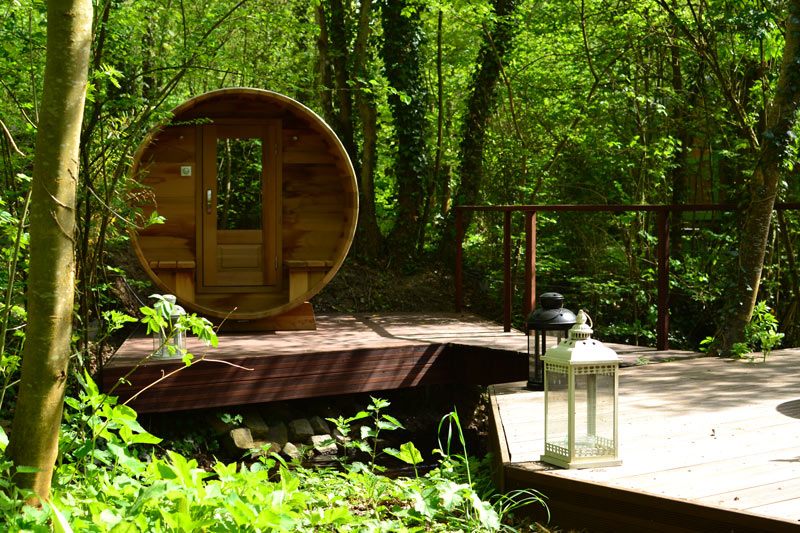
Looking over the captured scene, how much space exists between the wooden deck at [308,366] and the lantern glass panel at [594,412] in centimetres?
212

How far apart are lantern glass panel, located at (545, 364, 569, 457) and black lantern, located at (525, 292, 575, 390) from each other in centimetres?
140

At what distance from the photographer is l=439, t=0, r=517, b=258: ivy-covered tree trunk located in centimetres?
923

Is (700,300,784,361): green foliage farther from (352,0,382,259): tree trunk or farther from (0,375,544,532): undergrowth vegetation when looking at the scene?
(352,0,382,259): tree trunk

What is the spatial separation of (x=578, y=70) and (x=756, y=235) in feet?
16.1

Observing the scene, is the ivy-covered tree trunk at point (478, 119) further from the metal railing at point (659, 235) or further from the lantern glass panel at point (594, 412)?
the lantern glass panel at point (594, 412)

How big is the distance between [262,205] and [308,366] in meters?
1.97

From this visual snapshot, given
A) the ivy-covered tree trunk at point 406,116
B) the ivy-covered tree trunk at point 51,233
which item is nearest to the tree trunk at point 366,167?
the ivy-covered tree trunk at point 406,116

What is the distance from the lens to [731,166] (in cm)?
905

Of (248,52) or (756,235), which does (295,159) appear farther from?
(248,52)

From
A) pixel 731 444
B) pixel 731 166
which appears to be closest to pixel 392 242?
pixel 731 166

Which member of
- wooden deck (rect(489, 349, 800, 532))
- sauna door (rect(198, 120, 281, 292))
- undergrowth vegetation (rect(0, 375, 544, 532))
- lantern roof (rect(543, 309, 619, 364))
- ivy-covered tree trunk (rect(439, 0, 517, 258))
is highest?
ivy-covered tree trunk (rect(439, 0, 517, 258))

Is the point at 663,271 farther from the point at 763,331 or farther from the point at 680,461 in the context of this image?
the point at 680,461

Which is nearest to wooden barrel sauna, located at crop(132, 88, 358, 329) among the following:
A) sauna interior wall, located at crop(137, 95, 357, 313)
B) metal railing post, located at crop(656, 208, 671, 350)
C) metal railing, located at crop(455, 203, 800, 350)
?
sauna interior wall, located at crop(137, 95, 357, 313)

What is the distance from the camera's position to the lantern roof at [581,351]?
2.94 m
